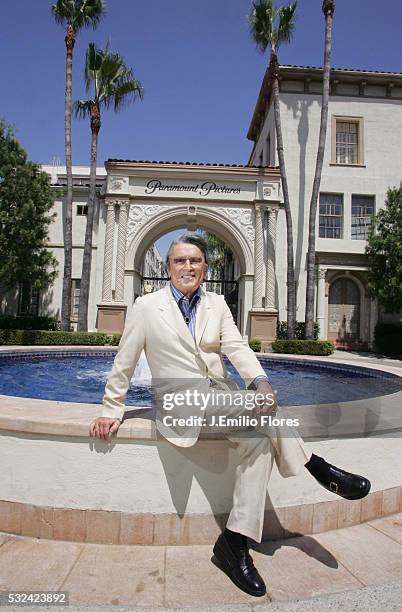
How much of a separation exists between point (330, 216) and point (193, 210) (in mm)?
6571

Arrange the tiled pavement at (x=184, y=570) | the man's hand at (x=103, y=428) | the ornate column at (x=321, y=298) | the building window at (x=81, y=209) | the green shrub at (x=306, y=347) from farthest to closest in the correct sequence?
the building window at (x=81, y=209)
the ornate column at (x=321, y=298)
the green shrub at (x=306, y=347)
the man's hand at (x=103, y=428)
the tiled pavement at (x=184, y=570)

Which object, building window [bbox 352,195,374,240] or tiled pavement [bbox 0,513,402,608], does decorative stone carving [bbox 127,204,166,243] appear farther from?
tiled pavement [bbox 0,513,402,608]

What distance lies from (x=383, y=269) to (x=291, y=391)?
525 inches

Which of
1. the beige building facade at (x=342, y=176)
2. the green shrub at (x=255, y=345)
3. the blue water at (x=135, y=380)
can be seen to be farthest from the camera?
the beige building facade at (x=342, y=176)

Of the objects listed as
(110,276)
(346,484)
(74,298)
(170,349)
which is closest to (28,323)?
(74,298)

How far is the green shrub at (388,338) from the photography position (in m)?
17.6

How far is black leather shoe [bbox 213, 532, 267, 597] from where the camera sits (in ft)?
6.58

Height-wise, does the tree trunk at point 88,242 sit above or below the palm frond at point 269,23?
below

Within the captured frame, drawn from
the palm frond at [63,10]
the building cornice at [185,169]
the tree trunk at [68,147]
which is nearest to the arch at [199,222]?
the building cornice at [185,169]

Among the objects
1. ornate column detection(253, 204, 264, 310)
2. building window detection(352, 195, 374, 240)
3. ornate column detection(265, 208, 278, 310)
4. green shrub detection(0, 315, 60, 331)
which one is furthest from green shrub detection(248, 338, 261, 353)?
green shrub detection(0, 315, 60, 331)

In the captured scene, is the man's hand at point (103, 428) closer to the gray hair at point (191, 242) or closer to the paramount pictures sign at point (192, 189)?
the gray hair at point (191, 242)

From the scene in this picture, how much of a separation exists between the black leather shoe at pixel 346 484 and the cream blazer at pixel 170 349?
0.68 m

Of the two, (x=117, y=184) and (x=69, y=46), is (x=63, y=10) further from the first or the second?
(x=117, y=184)

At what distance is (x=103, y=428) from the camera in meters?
2.29
